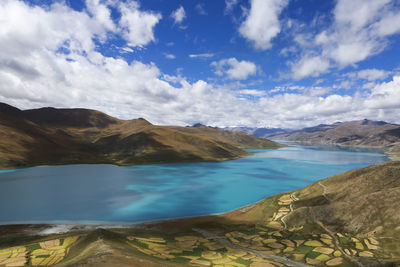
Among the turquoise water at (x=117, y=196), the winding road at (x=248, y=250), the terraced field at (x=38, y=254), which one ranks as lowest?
the turquoise water at (x=117, y=196)

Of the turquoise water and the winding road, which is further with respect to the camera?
the turquoise water

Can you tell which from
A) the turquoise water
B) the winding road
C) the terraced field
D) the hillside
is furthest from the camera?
the turquoise water

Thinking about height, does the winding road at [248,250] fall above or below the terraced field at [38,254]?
below

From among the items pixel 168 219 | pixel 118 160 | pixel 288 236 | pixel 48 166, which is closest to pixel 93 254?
pixel 288 236

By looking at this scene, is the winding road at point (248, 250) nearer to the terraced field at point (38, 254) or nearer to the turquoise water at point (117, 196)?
the turquoise water at point (117, 196)

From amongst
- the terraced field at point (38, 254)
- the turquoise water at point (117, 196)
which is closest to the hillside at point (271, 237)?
the terraced field at point (38, 254)

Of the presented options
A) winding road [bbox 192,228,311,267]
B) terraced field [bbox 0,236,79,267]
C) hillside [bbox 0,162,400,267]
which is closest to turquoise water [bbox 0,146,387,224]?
hillside [bbox 0,162,400,267]

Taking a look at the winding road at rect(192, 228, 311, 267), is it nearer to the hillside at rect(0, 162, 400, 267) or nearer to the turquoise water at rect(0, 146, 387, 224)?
the hillside at rect(0, 162, 400, 267)

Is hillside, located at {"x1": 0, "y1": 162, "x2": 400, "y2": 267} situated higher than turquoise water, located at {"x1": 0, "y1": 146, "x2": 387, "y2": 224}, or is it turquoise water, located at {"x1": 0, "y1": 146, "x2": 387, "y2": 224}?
hillside, located at {"x1": 0, "y1": 162, "x2": 400, "y2": 267}
